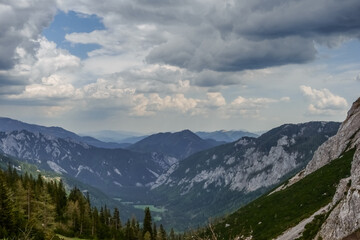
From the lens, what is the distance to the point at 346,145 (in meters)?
139

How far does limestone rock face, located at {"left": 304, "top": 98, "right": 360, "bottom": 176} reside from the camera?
453ft

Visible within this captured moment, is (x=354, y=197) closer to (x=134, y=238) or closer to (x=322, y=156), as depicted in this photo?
(x=134, y=238)

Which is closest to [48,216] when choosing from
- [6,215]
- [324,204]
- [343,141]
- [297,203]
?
[6,215]

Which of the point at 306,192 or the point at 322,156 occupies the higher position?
the point at 322,156

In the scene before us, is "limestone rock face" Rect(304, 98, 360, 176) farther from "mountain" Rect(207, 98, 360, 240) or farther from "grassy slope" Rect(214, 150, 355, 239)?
"grassy slope" Rect(214, 150, 355, 239)

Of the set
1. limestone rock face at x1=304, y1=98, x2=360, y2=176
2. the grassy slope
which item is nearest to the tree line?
the grassy slope

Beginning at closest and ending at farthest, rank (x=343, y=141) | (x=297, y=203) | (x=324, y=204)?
(x=324, y=204) < (x=297, y=203) < (x=343, y=141)

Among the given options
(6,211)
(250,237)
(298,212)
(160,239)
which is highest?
(6,211)

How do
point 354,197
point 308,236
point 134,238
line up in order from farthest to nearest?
1. point 134,238
2. point 308,236
3. point 354,197

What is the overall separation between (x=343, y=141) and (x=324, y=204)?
68.5 m

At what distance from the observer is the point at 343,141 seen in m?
144

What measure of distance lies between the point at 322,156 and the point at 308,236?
106652mm

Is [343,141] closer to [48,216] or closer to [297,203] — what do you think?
[297,203]

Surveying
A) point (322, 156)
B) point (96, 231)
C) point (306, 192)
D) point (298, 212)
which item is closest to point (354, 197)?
point (298, 212)
